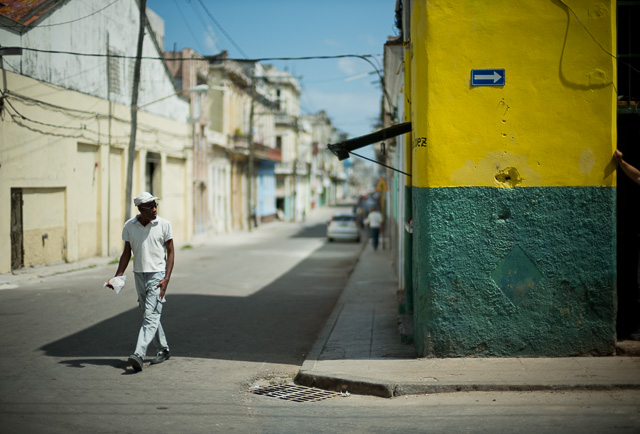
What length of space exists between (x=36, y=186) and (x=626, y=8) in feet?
50.8

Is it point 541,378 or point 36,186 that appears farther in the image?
point 36,186

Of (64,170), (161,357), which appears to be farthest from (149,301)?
(64,170)

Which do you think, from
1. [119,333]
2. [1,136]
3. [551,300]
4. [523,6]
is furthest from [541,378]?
[1,136]

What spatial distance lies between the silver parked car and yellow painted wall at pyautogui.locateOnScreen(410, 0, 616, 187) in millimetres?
28354

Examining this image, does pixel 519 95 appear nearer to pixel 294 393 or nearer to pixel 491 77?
pixel 491 77

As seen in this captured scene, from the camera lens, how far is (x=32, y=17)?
18000mm

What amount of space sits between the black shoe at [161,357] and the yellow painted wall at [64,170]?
1049 cm

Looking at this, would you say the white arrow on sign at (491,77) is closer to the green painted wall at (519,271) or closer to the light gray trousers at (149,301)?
the green painted wall at (519,271)

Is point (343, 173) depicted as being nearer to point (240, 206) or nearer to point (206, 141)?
point (240, 206)

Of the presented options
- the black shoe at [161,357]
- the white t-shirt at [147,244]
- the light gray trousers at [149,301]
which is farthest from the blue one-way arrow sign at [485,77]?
the black shoe at [161,357]

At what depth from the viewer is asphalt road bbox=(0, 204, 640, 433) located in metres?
5.45

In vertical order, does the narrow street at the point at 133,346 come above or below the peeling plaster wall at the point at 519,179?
below

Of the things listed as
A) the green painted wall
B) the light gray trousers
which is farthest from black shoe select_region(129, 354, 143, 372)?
the green painted wall

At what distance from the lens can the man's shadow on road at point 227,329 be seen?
838 cm
